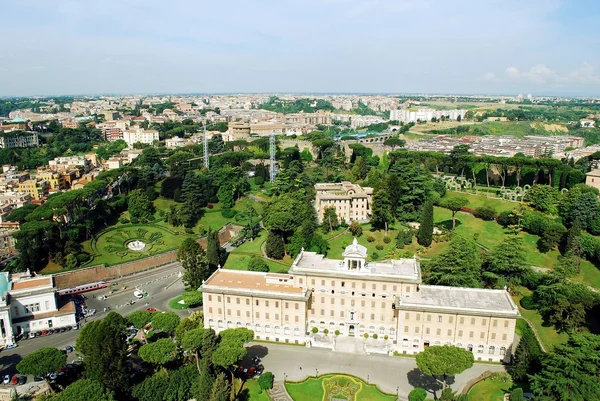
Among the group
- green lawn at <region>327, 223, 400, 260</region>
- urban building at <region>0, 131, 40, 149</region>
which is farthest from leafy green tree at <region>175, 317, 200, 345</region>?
urban building at <region>0, 131, 40, 149</region>

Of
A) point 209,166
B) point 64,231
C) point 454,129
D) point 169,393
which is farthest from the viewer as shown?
point 454,129

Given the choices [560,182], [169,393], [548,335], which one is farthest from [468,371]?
[560,182]

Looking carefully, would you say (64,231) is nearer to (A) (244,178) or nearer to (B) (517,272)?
(A) (244,178)

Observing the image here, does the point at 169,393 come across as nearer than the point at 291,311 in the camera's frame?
Yes

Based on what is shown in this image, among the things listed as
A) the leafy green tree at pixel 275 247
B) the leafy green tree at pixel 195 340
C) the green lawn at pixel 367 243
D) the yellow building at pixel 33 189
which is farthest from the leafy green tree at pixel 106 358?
the yellow building at pixel 33 189

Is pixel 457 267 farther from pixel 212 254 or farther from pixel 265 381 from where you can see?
pixel 212 254

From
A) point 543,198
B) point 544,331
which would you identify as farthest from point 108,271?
point 543,198

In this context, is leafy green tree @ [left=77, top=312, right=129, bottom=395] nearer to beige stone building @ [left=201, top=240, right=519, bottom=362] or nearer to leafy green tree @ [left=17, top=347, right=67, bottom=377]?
leafy green tree @ [left=17, top=347, right=67, bottom=377]
